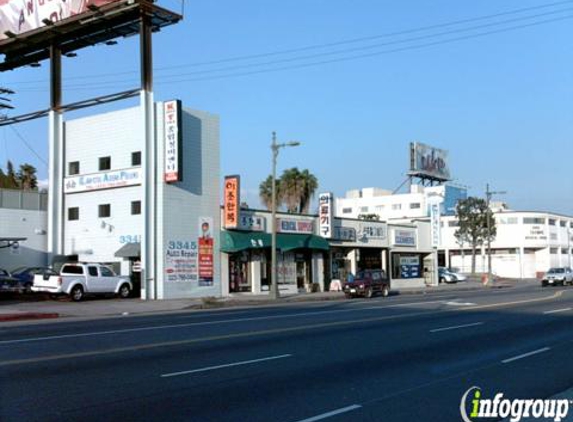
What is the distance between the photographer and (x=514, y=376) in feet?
36.6

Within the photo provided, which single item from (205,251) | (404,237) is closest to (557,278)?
(404,237)

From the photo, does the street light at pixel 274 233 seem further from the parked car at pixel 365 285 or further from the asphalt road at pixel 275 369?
the asphalt road at pixel 275 369

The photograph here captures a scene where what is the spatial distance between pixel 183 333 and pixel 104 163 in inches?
934

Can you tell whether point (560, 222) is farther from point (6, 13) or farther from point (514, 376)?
point (514, 376)

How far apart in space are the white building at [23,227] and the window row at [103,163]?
7.01 ft

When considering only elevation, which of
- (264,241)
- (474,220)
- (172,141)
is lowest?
(264,241)

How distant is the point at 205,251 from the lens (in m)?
38.6

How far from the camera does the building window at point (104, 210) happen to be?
3919 cm

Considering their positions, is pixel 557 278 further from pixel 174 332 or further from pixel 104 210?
pixel 174 332

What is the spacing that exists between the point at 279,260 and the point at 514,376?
3292cm

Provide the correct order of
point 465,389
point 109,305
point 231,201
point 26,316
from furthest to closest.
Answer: point 231,201, point 109,305, point 26,316, point 465,389

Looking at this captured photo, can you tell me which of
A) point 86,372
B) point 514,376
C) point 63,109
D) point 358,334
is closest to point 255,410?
point 86,372

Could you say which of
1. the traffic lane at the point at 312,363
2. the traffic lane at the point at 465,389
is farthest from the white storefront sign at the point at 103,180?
the traffic lane at the point at 465,389

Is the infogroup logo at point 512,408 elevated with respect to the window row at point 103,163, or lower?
lower
